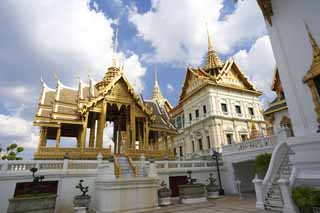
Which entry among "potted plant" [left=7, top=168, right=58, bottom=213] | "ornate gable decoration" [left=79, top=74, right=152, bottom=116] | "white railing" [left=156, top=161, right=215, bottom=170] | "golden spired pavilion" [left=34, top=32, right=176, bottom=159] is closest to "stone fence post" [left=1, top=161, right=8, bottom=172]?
"potted plant" [left=7, top=168, right=58, bottom=213]

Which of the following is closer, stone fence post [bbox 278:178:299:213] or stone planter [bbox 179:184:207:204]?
stone fence post [bbox 278:178:299:213]

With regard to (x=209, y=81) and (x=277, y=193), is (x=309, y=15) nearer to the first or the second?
(x=277, y=193)

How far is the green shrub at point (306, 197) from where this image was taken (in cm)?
439

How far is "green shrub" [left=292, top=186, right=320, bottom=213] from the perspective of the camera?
4.39 meters

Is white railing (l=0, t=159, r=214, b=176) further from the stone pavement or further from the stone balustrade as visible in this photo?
the stone pavement

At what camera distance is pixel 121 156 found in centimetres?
1145

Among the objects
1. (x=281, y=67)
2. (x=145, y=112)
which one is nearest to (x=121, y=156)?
(x=145, y=112)

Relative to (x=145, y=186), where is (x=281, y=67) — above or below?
above

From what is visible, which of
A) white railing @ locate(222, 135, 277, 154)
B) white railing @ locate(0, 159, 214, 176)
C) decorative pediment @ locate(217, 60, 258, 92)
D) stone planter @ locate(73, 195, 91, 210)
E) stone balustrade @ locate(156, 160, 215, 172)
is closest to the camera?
stone planter @ locate(73, 195, 91, 210)

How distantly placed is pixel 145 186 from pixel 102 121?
20.4 ft

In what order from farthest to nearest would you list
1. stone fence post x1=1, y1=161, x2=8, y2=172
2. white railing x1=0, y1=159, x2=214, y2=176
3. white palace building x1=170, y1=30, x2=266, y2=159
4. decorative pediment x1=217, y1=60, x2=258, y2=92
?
decorative pediment x1=217, y1=60, x2=258, y2=92 < white palace building x1=170, y1=30, x2=266, y2=159 < white railing x1=0, y1=159, x2=214, y2=176 < stone fence post x1=1, y1=161, x2=8, y2=172

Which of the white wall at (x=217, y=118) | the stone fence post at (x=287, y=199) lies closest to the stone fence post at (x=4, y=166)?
the stone fence post at (x=287, y=199)

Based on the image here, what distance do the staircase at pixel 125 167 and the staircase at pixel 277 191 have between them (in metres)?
6.16

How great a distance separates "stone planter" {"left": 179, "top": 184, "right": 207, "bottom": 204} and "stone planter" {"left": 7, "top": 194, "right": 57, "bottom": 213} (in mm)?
5985
